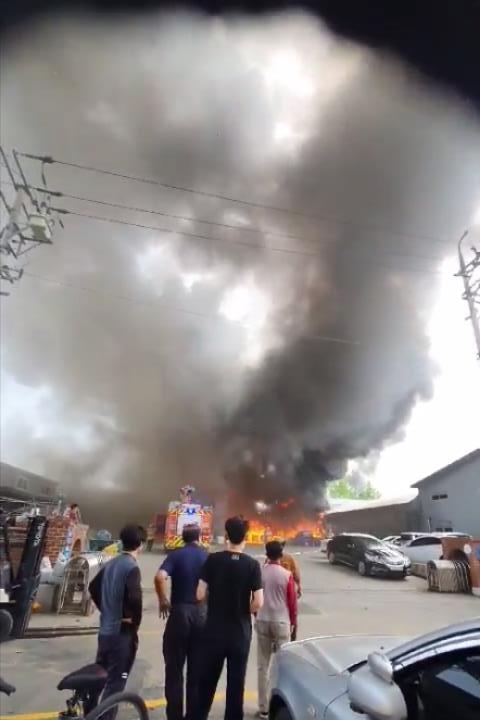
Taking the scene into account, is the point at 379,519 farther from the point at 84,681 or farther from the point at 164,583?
the point at 84,681

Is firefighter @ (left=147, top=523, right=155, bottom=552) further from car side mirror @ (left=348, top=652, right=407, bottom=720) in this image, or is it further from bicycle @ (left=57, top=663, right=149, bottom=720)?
car side mirror @ (left=348, top=652, right=407, bottom=720)

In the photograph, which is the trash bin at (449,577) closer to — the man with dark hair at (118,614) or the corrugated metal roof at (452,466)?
the corrugated metal roof at (452,466)

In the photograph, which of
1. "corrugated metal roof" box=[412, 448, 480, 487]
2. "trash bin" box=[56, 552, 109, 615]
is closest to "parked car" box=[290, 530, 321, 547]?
"corrugated metal roof" box=[412, 448, 480, 487]

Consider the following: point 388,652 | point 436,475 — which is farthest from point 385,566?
point 388,652

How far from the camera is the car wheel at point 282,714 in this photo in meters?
2.02

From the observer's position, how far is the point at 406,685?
158cm

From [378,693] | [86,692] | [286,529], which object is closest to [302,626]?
[86,692]

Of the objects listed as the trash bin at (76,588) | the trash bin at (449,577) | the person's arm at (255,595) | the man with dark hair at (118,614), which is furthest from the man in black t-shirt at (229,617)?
the trash bin at (449,577)

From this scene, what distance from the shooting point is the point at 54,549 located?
7.46 meters

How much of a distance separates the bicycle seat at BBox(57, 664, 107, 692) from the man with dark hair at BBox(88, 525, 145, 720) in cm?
44

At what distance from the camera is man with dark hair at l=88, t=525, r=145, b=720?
264 centimetres

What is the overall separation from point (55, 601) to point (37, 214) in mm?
7321

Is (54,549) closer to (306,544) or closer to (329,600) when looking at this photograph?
(329,600)

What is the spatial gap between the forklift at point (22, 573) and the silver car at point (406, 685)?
13.5ft
